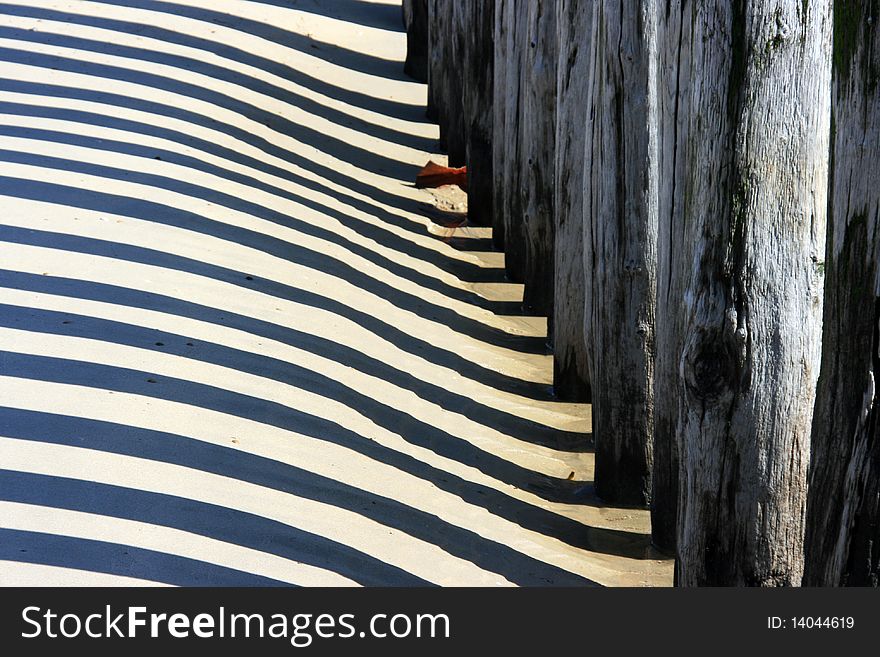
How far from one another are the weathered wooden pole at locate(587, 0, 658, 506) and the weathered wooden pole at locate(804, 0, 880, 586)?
65.0 inches

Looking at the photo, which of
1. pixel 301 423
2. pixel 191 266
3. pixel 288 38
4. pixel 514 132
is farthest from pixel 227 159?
pixel 288 38

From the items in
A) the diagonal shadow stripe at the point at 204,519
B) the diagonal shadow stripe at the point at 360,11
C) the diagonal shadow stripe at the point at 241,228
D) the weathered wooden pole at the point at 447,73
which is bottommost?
the diagonal shadow stripe at the point at 204,519

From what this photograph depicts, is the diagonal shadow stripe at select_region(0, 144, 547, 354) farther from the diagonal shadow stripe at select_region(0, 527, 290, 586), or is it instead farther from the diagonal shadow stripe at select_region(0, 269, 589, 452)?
the diagonal shadow stripe at select_region(0, 527, 290, 586)

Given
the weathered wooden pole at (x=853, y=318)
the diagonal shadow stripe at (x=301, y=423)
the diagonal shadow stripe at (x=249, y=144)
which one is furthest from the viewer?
the diagonal shadow stripe at (x=249, y=144)

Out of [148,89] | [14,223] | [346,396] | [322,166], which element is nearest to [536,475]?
[346,396]

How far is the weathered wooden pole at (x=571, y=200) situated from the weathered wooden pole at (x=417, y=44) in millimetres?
4576

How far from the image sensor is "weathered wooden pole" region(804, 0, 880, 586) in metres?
2.39

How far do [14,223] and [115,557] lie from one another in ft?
7.75

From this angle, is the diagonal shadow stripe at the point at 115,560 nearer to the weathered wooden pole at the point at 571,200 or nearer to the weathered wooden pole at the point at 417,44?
the weathered wooden pole at the point at 571,200

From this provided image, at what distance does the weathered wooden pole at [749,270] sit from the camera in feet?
9.63

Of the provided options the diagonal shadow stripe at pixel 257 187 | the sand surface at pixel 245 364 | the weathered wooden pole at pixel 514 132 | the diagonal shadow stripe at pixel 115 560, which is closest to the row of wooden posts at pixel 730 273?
the sand surface at pixel 245 364

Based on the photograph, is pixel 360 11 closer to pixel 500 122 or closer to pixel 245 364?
pixel 500 122

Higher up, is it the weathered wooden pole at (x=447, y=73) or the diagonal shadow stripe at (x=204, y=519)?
the weathered wooden pole at (x=447, y=73)

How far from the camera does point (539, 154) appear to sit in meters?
5.76
